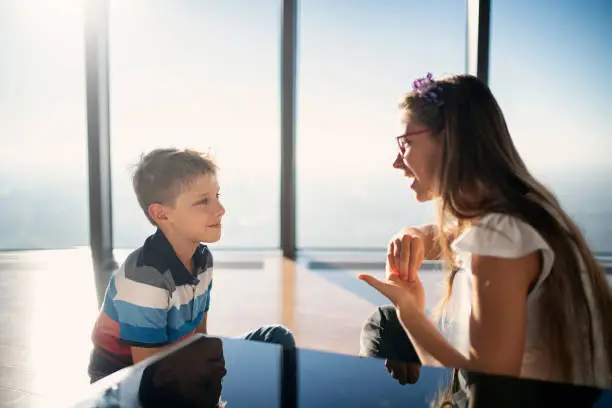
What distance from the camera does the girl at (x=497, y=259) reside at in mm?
766

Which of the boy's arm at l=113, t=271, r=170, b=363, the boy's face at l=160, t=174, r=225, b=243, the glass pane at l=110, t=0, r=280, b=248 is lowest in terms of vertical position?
the boy's arm at l=113, t=271, r=170, b=363

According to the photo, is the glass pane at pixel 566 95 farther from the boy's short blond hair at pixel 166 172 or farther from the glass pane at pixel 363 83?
the boy's short blond hair at pixel 166 172

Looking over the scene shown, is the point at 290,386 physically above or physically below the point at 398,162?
below

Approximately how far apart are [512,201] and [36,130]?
15.1ft

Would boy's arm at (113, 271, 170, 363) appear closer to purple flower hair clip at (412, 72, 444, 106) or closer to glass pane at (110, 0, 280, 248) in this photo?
purple flower hair clip at (412, 72, 444, 106)

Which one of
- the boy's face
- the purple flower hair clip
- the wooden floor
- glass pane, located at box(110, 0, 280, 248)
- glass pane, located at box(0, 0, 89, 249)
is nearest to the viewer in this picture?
the purple flower hair clip

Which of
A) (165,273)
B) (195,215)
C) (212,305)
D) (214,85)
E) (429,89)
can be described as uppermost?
(214,85)

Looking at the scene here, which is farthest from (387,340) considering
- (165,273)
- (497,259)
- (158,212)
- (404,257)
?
(158,212)

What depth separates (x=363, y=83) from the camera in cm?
640

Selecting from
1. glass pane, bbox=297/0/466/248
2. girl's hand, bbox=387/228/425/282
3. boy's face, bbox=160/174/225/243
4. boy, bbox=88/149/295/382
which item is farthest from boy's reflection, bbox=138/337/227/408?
glass pane, bbox=297/0/466/248

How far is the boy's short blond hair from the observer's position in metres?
1.24

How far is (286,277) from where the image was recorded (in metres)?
3.20

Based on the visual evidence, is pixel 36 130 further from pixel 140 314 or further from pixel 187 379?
pixel 187 379

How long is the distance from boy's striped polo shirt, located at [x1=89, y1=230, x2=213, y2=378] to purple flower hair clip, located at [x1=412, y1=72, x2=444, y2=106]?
0.62 m
